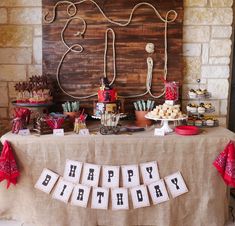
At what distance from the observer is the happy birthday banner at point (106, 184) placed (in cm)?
205

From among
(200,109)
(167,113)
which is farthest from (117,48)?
(200,109)

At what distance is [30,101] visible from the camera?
2281 millimetres

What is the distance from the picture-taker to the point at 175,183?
208 cm

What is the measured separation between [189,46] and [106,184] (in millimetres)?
1290

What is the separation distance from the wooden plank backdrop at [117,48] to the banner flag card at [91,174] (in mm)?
660

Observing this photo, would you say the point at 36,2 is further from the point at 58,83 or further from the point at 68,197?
the point at 68,197

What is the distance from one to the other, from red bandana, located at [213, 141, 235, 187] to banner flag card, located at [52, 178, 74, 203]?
965 millimetres

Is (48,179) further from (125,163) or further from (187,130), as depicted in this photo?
(187,130)

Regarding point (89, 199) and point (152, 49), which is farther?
point (152, 49)

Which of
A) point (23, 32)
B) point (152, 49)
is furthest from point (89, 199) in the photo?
point (23, 32)

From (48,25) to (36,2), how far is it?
209 mm

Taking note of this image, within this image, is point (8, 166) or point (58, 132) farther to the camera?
point (58, 132)

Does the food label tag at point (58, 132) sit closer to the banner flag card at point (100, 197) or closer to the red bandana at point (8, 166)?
the red bandana at point (8, 166)

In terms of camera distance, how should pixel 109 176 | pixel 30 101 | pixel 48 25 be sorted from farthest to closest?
pixel 48 25, pixel 30 101, pixel 109 176
